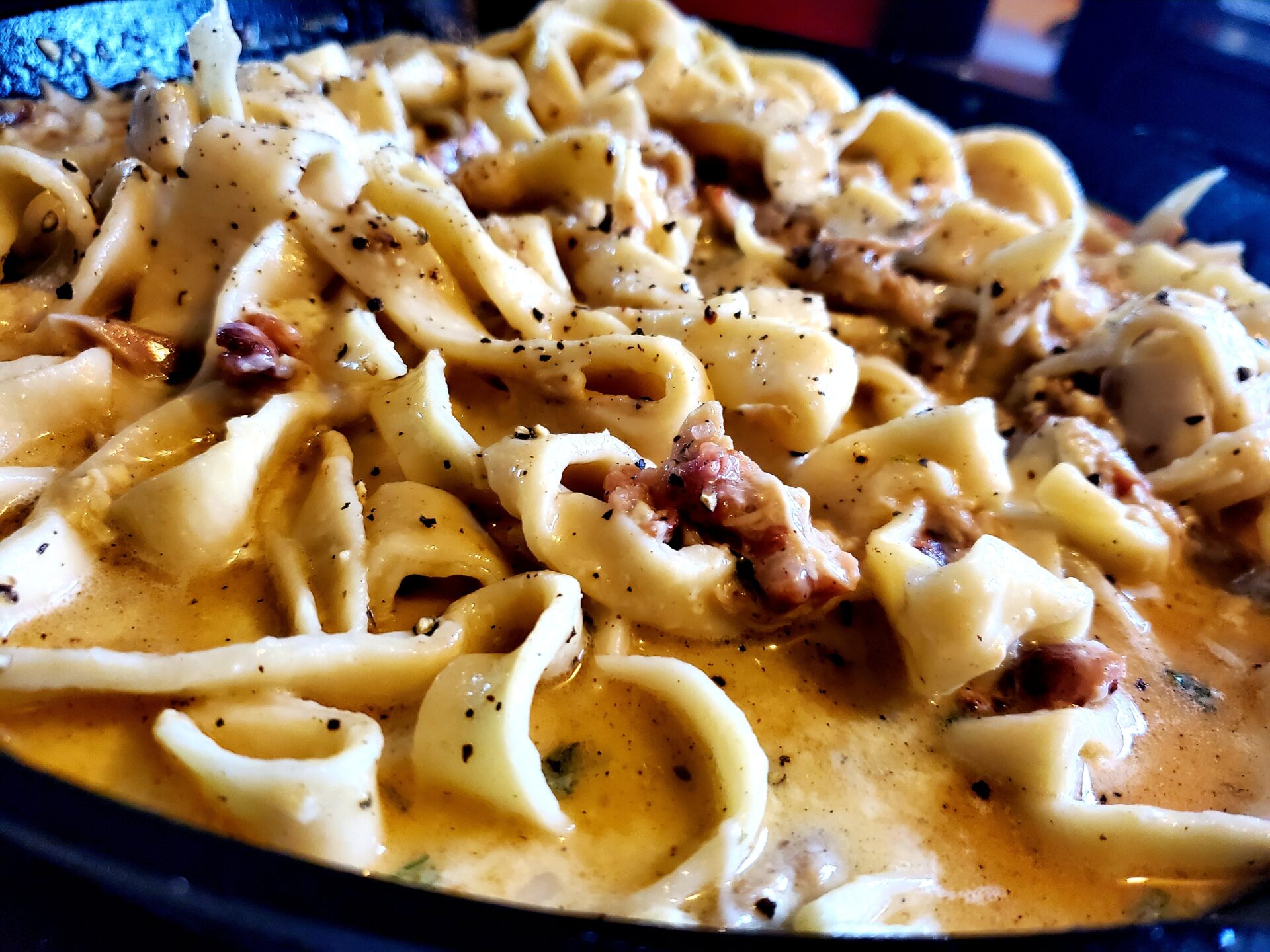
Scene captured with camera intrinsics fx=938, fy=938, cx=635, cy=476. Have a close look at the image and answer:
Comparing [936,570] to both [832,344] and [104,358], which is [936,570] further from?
[104,358]

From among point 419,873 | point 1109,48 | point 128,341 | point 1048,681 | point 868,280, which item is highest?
point 1109,48

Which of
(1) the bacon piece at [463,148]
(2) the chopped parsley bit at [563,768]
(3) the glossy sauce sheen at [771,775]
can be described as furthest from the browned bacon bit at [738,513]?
(1) the bacon piece at [463,148]

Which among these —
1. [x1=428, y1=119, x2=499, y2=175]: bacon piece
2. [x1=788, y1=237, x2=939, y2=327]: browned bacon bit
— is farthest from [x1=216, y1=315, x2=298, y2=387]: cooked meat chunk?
[x1=788, y1=237, x2=939, y2=327]: browned bacon bit

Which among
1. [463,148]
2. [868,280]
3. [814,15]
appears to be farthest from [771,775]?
[814,15]

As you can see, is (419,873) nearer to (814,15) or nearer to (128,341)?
(128,341)

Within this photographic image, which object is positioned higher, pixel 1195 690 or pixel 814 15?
pixel 814 15

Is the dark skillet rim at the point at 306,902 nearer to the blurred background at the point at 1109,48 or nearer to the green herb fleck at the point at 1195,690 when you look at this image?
the green herb fleck at the point at 1195,690

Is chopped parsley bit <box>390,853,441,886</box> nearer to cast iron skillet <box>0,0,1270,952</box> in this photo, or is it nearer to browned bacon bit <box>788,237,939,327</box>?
cast iron skillet <box>0,0,1270,952</box>
